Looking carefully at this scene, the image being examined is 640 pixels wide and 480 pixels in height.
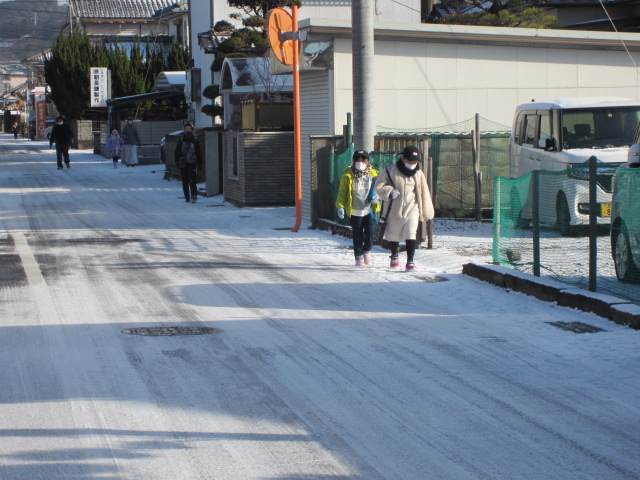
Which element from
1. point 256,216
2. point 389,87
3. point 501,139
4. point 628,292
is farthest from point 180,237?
point 628,292

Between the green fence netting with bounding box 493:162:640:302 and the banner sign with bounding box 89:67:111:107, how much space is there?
39.6 meters

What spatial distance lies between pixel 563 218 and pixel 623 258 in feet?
3.86

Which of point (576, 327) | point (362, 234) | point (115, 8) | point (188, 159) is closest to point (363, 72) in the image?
point (362, 234)

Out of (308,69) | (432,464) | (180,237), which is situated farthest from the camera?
(308,69)

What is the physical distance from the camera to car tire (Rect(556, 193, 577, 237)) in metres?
10.9

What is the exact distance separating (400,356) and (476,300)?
2766 millimetres

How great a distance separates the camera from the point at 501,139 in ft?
61.5

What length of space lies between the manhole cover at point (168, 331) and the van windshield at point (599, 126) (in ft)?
29.1

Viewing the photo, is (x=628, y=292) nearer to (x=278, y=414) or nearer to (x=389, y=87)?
(x=278, y=414)

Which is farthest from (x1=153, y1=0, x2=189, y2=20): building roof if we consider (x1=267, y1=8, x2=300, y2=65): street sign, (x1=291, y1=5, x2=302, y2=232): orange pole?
(x1=291, y1=5, x2=302, y2=232): orange pole

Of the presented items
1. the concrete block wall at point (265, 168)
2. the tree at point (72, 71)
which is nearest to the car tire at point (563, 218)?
the concrete block wall at point (265, 168)

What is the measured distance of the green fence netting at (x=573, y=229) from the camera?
9.84 m

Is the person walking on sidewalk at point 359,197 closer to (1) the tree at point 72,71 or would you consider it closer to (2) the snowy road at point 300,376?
(2) the snowy road at point 300,376

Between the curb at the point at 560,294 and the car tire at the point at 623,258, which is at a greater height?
the car tire at the point at 623,258
